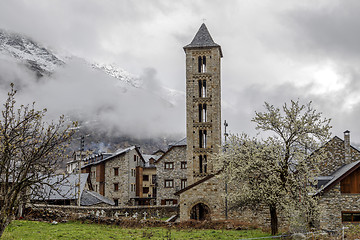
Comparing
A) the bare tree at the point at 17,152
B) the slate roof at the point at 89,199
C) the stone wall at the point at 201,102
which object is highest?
the stone wall at the point at 201,102

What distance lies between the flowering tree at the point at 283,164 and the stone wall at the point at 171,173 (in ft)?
114

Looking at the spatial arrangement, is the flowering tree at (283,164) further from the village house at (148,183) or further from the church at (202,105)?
the village house at (148,183)

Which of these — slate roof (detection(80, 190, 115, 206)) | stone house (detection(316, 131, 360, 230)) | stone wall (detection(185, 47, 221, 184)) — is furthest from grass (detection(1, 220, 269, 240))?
stone wall (detection(185, 47, 221, 184))

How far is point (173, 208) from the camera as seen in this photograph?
4609cm

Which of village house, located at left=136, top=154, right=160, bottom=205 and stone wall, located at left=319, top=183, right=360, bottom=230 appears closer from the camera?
stone wall, located at left=319, top=183, right=360, bottom=230

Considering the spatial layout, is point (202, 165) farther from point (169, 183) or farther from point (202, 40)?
point (202, 40)

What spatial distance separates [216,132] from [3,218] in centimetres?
3683

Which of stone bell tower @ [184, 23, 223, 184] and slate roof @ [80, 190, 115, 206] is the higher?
stone bell tower @ [184, 23, 223, 184]

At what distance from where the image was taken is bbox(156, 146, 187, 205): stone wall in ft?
196

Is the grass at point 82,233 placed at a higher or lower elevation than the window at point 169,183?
lower

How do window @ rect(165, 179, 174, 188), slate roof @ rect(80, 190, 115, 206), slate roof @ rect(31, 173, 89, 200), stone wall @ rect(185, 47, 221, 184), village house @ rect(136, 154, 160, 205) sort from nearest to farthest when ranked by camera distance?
1. slate roof @ rect(31, 173, 89, 200)
2. slate roof @ rect(80, 190, 115, 206)
3. stone wall @ rect(185, 47, 221, 184)
4. window @ rect(165, 179, 174, 188)
5. village house @ rect(136, 154, 160, 205)

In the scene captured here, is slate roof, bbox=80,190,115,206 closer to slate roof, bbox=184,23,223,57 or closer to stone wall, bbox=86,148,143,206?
stone wall, bbox=86,148,143,206

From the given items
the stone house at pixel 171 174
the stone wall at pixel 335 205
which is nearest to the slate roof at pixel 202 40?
the stone house at pixel 171 174

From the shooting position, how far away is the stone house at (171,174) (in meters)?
59.8
